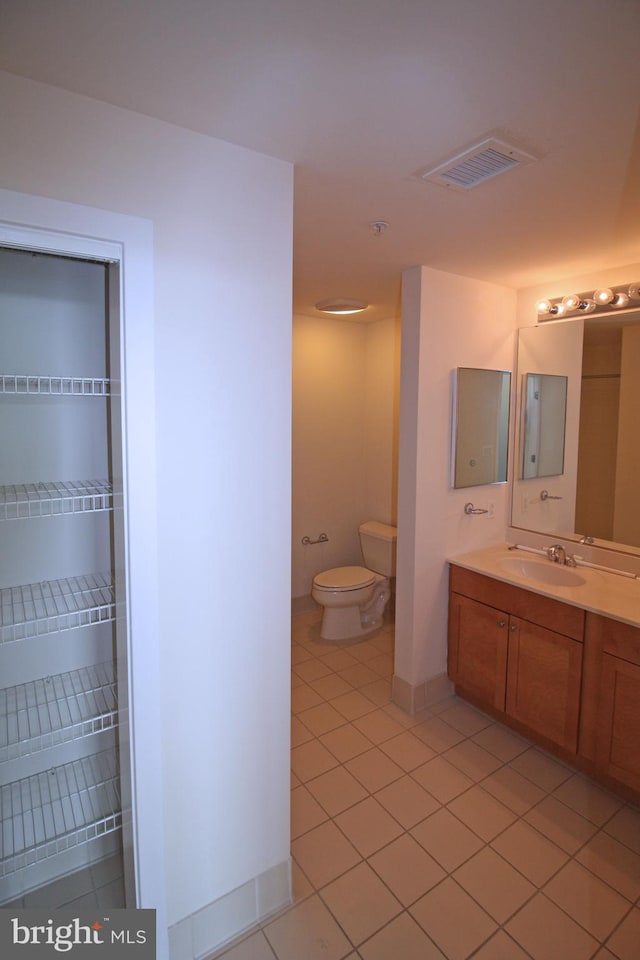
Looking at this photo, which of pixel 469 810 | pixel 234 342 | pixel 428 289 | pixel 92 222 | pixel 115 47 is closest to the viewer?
pixel 115 47

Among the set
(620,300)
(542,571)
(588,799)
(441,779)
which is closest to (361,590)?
(542,571)

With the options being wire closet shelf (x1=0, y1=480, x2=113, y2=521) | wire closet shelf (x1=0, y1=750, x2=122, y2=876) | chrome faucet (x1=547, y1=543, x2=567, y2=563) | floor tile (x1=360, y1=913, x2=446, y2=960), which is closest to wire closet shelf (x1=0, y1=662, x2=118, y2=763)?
wire closet shelf (x1=0, y1=750, x2=122, y2=876)

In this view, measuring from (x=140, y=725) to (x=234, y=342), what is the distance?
108cm

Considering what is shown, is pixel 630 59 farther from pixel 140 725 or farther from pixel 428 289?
pixel 140 725

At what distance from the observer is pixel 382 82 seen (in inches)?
43.4

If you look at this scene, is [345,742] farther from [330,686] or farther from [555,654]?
[555,654]

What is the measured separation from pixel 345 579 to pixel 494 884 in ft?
6.69

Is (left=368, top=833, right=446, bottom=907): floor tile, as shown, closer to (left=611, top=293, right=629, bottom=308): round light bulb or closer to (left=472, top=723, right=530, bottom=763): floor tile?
(left=472, top=723, right=530, bottom=763): floor tile

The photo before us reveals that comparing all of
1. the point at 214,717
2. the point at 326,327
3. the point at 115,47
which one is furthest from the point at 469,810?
the point at 326,327

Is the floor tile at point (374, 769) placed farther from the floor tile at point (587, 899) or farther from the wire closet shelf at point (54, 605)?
the wire closet shelf at point (54, 605)

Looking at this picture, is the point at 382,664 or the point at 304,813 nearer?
the point at 304,813

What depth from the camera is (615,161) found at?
142 cm

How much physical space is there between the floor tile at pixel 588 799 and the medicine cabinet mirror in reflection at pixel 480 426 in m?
1.47

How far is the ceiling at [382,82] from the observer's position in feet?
3.01
